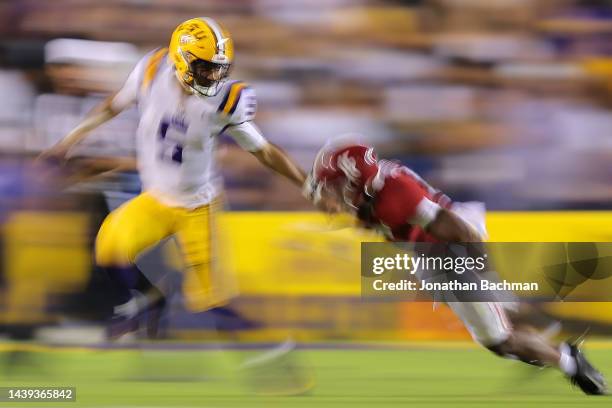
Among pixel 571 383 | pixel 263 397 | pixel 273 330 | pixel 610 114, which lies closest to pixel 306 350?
pixel 273 330

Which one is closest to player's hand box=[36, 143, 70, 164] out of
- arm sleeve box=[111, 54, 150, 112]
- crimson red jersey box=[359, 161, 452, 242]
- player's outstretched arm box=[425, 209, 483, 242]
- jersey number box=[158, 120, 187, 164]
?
arm sleeve box=[111, 54, 150, 112]

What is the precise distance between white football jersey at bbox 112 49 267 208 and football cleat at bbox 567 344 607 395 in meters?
1.77

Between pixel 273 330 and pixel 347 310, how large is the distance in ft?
1.49

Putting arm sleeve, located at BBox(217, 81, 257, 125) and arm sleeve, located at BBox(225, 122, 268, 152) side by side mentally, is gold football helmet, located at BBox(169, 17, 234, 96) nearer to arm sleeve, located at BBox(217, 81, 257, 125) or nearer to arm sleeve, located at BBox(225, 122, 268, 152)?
arm sleeve, located at BBox(217, 81, 257, 125)

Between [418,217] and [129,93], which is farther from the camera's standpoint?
[129,93]

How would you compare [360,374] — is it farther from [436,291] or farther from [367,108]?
[367,108]

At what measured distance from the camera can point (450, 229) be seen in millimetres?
5738

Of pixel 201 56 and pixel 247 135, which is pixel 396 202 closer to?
pixel 247 135

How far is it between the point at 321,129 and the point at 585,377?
2860 mm

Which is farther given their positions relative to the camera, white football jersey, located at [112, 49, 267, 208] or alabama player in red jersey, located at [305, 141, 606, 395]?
white football jersey, located at [112, 49, 267, 208]

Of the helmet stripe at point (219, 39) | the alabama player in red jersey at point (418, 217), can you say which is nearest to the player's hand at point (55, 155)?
the helmet stripe at point (219, 39)

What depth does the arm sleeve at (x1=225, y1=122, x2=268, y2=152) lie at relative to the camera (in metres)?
6.27

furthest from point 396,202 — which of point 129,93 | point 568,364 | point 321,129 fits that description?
point 321,129

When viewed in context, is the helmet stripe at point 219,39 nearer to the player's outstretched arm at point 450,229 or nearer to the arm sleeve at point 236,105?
the arm sleeve at point 236,105
